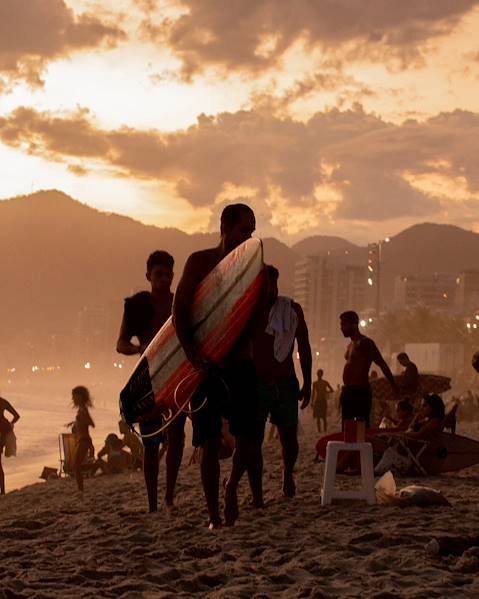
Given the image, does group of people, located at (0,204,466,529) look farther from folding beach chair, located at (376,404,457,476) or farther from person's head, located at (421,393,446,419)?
person's head, located at (421,393,446,419)

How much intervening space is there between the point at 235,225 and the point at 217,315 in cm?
58

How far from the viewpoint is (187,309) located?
19.0 ft

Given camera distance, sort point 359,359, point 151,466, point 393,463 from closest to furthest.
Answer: point 151,466 < point 359,359 < point 393,463

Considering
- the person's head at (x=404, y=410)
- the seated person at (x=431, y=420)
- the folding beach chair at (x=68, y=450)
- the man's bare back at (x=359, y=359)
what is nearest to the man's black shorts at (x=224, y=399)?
the man's bare back at (x=359, y=359)

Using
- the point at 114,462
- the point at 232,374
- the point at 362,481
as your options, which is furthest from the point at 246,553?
the point at 114,462

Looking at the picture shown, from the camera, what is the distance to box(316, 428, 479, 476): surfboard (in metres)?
9.91

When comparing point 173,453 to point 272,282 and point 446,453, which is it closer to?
point 272,282

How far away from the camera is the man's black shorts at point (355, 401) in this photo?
9539 millimetres

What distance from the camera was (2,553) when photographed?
5.65 meters

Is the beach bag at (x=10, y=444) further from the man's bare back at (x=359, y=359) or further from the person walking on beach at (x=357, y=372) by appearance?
the man's bare back at (x=359, y=359)

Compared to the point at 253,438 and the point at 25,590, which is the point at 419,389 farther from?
the point at 25,590

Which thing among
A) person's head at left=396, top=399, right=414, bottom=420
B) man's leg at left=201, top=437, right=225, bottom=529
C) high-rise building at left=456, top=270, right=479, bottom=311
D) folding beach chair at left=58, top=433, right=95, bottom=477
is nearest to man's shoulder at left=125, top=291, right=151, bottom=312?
man's leg at left=201, top=437, right=225, bottom=529

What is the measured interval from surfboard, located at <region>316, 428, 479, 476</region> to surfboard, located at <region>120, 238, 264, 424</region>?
422 cm

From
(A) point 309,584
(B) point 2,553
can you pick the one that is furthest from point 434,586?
(B) point 2,553
